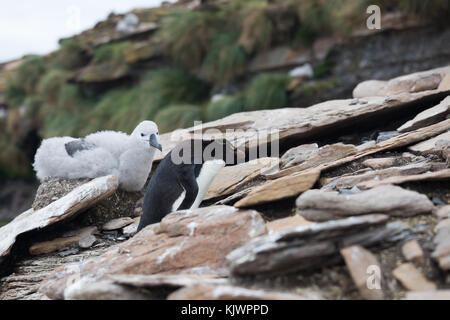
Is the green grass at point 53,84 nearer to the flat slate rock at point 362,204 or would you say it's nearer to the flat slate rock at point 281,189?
the flat slate rock at point 281,189

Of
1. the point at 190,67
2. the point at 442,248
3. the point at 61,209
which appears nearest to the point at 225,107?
the point at 190,67

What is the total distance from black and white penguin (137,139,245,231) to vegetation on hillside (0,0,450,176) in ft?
10.6

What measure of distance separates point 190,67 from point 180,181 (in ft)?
17.3

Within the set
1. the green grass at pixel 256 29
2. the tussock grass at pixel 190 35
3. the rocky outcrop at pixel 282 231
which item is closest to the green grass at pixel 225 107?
the green grass at pixel 256 29

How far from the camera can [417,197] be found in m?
1.91

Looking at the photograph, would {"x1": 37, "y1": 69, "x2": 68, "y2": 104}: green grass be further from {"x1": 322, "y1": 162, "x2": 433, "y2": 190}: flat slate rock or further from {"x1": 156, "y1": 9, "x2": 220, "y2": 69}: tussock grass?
{"x1": 322, "y1": 162, "x2": 433, "y2": 190}: flat slate rock

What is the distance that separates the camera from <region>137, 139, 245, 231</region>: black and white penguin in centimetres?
272

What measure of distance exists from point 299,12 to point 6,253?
5262 millimetres

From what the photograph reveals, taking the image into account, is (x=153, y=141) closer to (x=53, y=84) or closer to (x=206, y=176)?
(x=206, y=176)

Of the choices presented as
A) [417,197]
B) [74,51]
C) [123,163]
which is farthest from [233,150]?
[74,51]

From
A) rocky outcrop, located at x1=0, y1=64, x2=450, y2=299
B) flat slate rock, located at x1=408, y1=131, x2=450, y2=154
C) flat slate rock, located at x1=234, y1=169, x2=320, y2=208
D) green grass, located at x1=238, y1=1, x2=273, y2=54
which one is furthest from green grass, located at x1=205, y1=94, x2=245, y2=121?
flat slate rock, located at x1=234, y1=169, x2=320, y2=208

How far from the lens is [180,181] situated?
2758 mm

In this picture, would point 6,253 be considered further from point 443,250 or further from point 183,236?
point 443,250

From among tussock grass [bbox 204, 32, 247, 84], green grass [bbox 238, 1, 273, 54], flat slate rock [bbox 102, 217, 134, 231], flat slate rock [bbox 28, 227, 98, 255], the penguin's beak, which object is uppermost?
green grass [bbox 238, 1, 273, 54]
